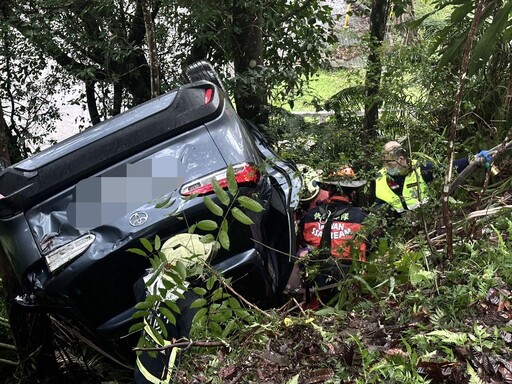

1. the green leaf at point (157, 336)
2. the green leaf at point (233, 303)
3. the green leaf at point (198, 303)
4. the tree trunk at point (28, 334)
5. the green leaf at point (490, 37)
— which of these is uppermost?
the green leaf at point (490, 37)

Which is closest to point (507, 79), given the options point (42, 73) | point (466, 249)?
point (466, 249)

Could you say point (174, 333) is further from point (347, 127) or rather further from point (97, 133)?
point (347, 127)

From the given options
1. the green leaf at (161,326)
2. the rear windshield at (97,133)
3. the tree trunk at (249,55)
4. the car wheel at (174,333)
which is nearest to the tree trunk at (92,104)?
the tree trunk at (249,55)

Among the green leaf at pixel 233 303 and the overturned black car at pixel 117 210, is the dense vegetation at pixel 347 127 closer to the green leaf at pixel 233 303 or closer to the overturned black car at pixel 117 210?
the green leaf at pixel 233 303

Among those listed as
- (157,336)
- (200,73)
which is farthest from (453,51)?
(157,336)

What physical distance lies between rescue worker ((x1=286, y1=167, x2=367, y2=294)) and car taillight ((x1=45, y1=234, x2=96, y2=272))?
1066 millimetres

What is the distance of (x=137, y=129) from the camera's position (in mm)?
3273

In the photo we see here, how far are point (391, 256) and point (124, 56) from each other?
3.92m

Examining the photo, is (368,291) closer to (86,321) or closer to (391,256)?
(391,256)

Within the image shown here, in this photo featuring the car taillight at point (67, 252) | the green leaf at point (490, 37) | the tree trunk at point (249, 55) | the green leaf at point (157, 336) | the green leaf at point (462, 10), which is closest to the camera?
the green leaf at point (157, 336)

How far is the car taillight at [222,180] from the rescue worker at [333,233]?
1.34 ft

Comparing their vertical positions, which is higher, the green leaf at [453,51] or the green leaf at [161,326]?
the green leaf at [453,51]

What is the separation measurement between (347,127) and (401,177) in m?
1.37

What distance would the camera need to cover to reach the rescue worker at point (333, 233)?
2.74m
